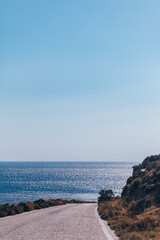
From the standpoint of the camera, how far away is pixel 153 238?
10.9m

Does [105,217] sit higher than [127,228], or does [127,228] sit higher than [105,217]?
[127,228]

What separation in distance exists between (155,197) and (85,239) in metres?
13.4

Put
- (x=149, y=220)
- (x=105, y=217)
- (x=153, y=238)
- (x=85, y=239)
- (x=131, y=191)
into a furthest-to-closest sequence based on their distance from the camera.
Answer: (x=131, y=191) < (x=105, y=217) < (x=149, y=220) < (x=85, y=239) < (x=153, y=238)

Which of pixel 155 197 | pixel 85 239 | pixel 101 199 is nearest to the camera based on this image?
pixel 85 239

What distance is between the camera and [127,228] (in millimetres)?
13633

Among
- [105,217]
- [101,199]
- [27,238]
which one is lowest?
[101,199]

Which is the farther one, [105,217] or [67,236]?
[105,217]

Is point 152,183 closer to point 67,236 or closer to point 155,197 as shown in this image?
point 155,197

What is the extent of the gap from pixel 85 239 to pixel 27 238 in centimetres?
292

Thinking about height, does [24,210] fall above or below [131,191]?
below

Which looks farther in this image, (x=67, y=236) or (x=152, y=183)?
(x=152, y=183)

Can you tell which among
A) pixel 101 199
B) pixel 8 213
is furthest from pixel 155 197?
pixel 101 199

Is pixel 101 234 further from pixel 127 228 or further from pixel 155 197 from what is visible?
pixel 155 197

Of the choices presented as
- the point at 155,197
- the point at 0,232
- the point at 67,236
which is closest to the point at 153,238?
the point at 67,236
